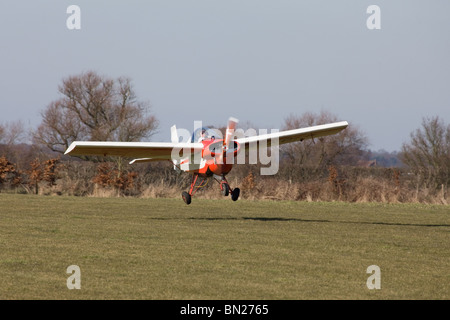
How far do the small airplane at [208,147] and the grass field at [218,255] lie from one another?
5.03 ft

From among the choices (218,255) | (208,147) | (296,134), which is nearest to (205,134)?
(208,147)

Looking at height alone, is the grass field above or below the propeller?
below

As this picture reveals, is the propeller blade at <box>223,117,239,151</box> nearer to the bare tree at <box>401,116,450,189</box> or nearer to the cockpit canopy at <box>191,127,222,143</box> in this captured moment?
the cockpit canopy at <box>191,127,222,143</box>

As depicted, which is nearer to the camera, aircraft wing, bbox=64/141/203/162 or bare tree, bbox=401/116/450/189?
aircraft wing, bbox=64/141/203/162

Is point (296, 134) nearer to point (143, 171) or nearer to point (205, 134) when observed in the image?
point (205, 134)

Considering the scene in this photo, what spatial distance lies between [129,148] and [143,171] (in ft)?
57.0

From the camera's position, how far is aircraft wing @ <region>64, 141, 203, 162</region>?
1892cm

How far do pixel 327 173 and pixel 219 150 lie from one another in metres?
18.8

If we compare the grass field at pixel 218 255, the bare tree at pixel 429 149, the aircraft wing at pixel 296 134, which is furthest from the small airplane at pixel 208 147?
the bare tree at pixel 429 149

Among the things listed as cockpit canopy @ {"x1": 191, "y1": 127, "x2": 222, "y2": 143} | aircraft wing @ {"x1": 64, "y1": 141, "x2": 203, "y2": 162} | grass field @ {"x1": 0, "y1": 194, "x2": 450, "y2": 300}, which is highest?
cockpit canopy @ {"x1": 191, "y1": 127, "x2": 222, "y2": 143}

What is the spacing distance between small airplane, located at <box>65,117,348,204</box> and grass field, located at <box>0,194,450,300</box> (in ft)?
5.03

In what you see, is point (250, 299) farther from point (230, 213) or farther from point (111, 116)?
point (111, 116)

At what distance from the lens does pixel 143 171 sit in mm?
37000

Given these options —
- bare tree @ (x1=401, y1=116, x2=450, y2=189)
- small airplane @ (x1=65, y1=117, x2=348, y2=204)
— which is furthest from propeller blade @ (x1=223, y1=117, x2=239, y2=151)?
bare tree @ (x1=401, y1=116, x2=450, y2=189)
